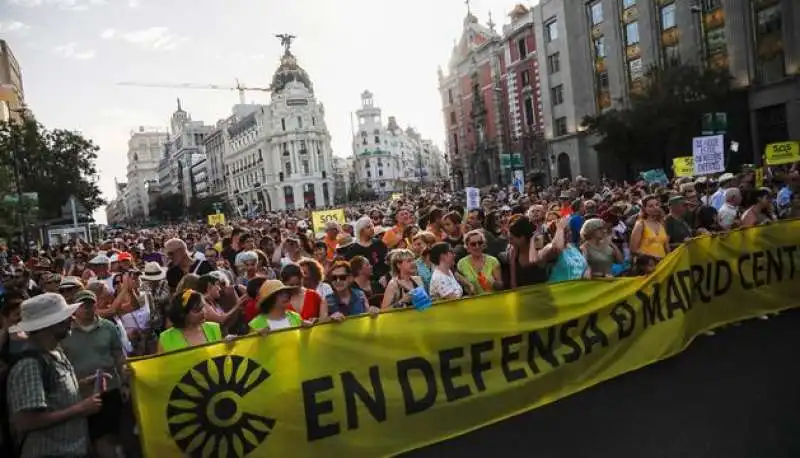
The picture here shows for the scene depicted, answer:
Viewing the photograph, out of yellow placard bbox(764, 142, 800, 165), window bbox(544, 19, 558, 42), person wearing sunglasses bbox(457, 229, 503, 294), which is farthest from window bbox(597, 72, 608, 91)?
person wearing sunglasses bbox(457, 229, 503, 294)

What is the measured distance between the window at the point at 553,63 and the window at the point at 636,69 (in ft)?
25.2

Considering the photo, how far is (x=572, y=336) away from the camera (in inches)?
221

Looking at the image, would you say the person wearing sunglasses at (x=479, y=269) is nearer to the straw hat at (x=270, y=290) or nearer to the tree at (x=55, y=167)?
the straw hat at (x=270, y=290)

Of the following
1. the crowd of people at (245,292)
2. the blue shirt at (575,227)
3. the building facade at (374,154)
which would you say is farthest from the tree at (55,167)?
the building facade at (374,154)

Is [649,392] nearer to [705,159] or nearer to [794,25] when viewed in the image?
[705,159]

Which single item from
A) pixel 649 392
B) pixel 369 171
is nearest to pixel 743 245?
pixel 649 392

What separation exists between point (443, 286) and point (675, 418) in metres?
2.43

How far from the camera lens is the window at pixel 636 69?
37656mm

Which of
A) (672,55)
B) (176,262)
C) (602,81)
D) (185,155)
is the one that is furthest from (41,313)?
(185,155)

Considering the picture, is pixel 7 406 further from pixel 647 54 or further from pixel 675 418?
pixel 647 54

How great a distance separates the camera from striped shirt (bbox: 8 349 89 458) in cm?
328

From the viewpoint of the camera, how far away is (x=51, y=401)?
3428 mm

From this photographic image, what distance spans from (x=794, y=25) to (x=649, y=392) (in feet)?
99.7

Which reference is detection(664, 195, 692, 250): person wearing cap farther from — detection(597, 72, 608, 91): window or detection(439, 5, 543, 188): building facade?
detection(439, 5, 543, 188): building facade
